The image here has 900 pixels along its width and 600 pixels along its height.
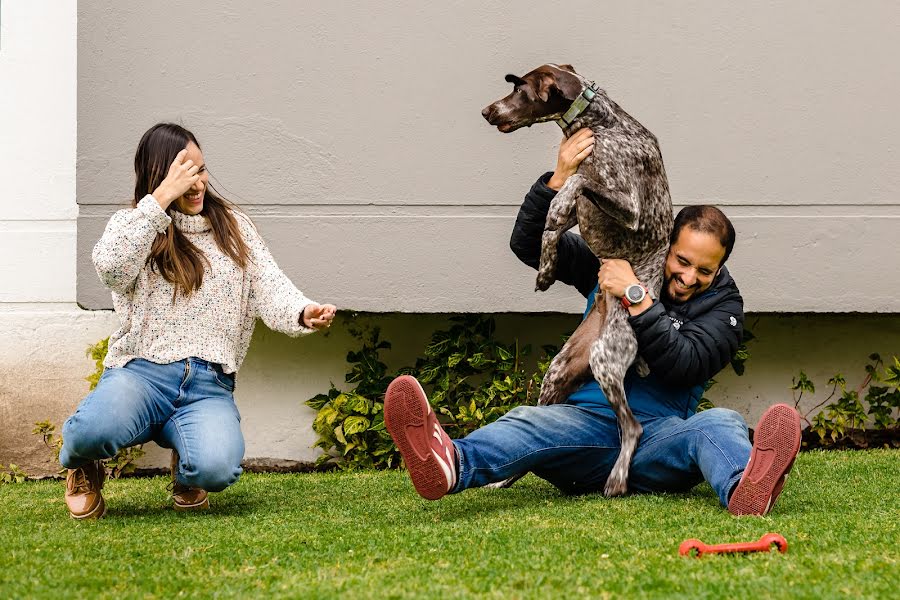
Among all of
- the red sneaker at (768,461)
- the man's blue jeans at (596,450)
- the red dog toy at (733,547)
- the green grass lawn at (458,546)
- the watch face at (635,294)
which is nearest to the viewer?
the green grass lawn at (458,546)

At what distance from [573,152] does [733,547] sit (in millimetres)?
1339

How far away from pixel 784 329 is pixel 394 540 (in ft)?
9.47

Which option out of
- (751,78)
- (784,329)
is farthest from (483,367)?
(751,78)

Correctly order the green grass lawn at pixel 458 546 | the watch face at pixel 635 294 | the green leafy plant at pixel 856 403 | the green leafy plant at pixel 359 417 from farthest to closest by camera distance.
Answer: the green leafy plant at pixel 856 403
the green leafy plant at pixel 359 417
the watch face at pixel 635 294
the green grass lawn at pixel 458 546

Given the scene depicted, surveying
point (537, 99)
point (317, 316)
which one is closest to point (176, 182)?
point (317, 316)

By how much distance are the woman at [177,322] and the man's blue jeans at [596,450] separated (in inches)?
27.0

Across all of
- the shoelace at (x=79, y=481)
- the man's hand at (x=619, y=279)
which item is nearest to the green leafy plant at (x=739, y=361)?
the man's hand at (x=619, y=279)

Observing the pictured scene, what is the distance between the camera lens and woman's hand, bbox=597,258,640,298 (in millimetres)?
3152

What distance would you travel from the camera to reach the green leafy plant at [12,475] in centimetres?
456

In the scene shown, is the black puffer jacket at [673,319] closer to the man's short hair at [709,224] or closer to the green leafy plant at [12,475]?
the man's short hair at [709,224]

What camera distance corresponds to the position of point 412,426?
9.36ft

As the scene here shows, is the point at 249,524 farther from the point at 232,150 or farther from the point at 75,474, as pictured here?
the point at 232,150

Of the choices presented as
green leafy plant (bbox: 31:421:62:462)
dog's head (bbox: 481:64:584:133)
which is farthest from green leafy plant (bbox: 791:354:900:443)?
green leafy plant (bbox: 31:421:62:462)

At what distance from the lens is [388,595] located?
206 cm
